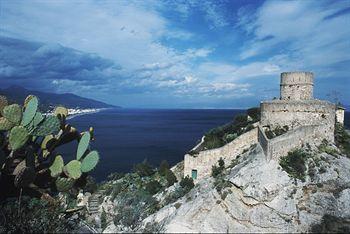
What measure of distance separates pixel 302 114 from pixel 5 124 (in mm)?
23872

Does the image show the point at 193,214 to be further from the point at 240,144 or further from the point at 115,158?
the point at 115,158

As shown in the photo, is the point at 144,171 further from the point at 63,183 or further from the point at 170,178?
the point at 63,183

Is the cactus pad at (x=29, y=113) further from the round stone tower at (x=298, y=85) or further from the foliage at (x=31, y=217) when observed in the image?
the round stone tower at (x=298, y=85)

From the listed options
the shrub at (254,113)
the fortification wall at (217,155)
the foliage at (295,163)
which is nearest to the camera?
the foliage at (295,163)

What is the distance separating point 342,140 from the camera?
106 ft

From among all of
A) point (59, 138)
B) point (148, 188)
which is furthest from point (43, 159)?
point (148, 188)

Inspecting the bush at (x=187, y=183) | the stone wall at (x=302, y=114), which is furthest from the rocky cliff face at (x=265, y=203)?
the stone wall at (x=302, y=114)

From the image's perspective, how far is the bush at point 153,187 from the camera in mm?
32906

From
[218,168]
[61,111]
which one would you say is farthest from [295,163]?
[61,111]

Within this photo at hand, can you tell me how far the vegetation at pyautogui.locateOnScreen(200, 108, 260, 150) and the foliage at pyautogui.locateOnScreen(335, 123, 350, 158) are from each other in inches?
296

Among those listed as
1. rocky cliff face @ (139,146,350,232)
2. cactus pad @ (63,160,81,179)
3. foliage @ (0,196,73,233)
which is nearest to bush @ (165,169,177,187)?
rocky cliff face @ (139,146,350,232)

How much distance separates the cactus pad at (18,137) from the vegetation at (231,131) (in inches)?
830

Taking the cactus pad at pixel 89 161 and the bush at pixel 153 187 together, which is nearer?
the cactus pad at pixel 89 161

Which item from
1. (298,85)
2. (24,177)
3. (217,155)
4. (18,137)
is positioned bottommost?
(217,155)
